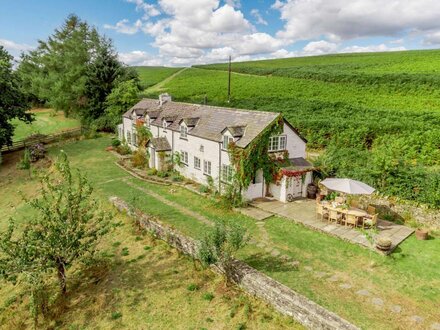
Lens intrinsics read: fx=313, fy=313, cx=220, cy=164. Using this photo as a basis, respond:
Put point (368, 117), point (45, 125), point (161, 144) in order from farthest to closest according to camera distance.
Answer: point (45, 125), point (368, 117), point (161, 144)

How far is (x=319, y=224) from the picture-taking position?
63.6 feet

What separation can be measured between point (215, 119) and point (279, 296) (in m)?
17.6

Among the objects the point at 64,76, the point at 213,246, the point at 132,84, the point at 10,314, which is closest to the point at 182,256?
the point at 213,246

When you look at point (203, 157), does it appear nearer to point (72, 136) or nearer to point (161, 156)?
point (161, 156)

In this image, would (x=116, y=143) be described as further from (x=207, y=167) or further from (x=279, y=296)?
(x=279, y=296)

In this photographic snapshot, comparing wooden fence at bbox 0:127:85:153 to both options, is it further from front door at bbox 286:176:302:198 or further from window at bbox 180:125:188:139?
front door at bbox 286:176:302:198

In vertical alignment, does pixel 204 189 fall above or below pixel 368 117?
below

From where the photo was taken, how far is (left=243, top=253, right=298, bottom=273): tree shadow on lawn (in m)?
15.1

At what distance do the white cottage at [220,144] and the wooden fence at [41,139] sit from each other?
73.0 ft

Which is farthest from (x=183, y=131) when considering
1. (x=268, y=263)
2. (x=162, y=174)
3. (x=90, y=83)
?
(x=90, y=83)

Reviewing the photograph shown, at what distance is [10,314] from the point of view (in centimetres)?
1473

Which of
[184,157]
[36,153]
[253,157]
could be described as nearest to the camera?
[253,157]

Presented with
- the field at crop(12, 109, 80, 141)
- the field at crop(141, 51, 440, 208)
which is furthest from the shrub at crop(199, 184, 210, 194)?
the field at crop(12, 109, 80, 141)

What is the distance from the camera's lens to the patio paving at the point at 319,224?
17484mm
